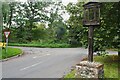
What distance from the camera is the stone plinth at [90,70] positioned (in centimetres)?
888

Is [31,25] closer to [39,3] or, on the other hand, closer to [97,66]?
[39,3]

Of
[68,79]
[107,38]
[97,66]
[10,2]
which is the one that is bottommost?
[68,79]

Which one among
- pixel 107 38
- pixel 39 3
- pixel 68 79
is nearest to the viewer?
pixel 68 79

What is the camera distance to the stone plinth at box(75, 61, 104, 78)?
888cm

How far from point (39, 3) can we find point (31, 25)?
4847 mm

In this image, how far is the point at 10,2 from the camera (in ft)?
133

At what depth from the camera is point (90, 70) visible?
902cm

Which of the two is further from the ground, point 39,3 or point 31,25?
point 39,3

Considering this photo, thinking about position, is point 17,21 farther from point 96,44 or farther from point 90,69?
point 90,69

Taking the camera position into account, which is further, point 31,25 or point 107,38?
point 31,25

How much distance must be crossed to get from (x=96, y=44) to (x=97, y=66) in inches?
182

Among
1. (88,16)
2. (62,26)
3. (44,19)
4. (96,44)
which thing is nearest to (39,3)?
(44,19)

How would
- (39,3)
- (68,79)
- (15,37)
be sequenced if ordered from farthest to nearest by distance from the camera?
(39,3), (15,37), (68,79)

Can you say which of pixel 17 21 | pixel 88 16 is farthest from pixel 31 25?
pixel 88 16
